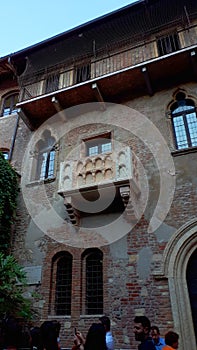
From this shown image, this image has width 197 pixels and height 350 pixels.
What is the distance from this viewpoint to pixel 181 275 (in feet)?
23.5

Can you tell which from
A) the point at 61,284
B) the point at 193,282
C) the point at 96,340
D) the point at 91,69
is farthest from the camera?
the point at 91,69

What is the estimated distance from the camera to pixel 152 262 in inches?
295

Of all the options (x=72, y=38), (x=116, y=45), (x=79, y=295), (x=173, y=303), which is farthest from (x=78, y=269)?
(x=72, y=38)

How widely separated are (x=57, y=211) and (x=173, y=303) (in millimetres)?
4495

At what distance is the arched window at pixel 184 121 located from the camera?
29.7 ft

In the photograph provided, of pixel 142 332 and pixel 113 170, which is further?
pixel 113 170

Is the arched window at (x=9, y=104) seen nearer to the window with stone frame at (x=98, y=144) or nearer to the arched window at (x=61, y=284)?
the window with stone frame at (x=98, y=144)

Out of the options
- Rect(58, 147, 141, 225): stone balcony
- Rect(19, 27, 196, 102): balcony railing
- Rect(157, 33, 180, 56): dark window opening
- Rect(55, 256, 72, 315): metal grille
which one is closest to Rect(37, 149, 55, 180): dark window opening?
Rect(58, 147, 141, 225): stone balcony

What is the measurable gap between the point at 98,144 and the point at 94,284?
494 centimetres

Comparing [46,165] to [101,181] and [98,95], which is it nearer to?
[98,95]

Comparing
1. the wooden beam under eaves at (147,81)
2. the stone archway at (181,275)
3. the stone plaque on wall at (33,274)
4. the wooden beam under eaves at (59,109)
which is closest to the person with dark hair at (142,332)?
the stone archway at (181,275)

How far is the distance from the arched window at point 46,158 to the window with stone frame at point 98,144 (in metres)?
1.53

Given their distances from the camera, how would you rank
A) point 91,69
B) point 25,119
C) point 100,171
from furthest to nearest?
point 25,119, point 91,69, point 100,171

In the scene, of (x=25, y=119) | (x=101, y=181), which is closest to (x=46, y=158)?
(x=25, y=119)
